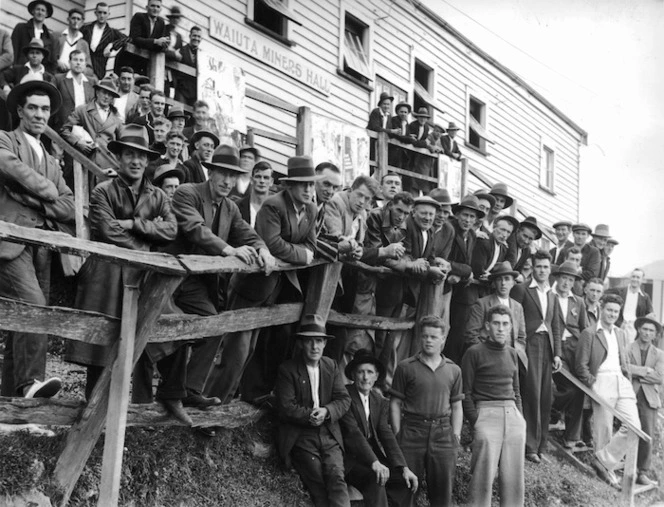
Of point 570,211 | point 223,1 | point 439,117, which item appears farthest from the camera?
point 570,211

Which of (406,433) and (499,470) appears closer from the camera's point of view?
Answer: (406,433)

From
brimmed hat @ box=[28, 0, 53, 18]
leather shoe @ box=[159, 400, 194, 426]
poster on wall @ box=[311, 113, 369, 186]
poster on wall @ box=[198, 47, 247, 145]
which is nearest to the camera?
leather shoe @ box=[159, 400, 194, 426]

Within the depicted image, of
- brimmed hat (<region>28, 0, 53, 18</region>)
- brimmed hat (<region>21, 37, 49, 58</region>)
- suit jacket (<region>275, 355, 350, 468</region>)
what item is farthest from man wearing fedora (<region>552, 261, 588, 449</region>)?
brimmed hat (<region>28, 0, 53, 18</region>)

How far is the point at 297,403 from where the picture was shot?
6.08 meters

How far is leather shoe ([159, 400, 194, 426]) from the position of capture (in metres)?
5.39

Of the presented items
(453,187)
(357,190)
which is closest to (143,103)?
(357,190)

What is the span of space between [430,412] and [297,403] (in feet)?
4.34

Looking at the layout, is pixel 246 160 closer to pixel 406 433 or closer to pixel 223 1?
pixel 406 433

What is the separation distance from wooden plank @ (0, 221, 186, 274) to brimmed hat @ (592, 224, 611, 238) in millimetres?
8660

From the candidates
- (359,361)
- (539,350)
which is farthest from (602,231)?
(359,361)

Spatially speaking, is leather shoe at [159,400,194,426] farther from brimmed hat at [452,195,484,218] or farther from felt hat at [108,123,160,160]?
brimmed hat at [452,195,484,218]

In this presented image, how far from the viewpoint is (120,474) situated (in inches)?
191

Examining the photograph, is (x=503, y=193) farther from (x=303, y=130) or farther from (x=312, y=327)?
(x=312, y=327)

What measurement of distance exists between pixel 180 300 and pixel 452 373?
2681 mm
